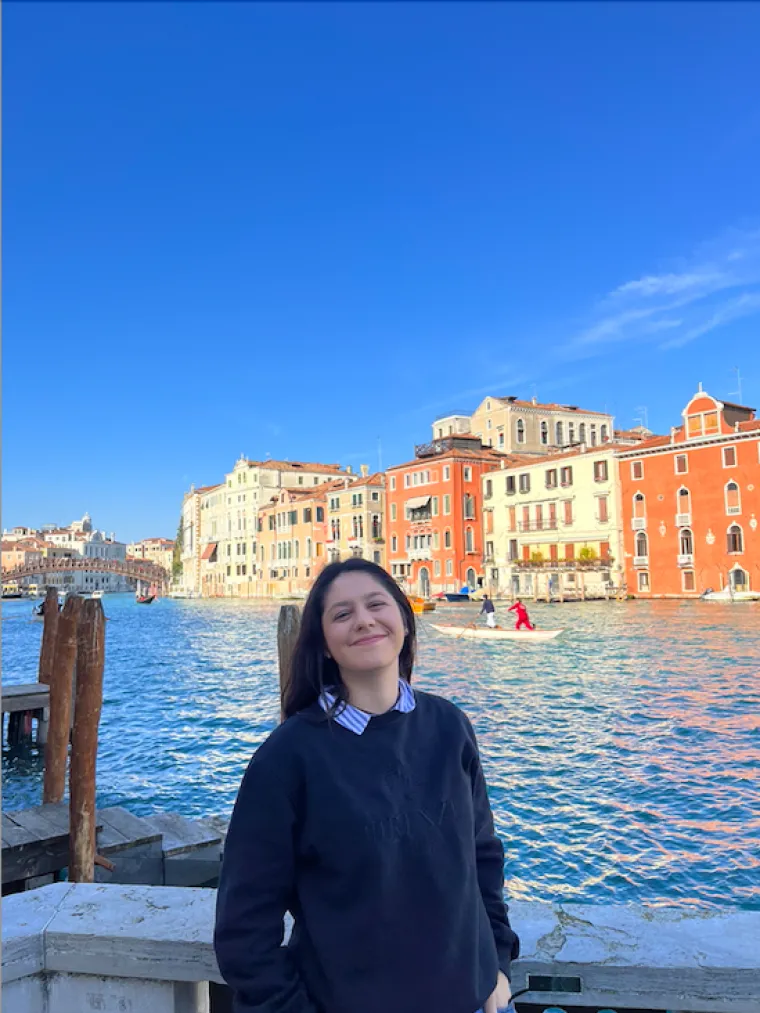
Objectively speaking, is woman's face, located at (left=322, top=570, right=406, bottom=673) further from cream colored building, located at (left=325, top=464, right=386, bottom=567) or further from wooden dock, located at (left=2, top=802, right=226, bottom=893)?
cream colored building, located at (left=325, top=464, right=386, bottom=567)

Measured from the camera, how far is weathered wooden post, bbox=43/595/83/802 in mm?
6949

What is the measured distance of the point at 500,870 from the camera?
169cm

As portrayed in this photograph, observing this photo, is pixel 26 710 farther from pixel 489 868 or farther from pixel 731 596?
pixel 731 596

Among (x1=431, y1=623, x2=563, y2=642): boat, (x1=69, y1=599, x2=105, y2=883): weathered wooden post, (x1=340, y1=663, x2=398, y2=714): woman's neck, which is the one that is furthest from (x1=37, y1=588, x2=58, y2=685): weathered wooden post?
(x1=431, y1=623, x2=563, y2=642): boat

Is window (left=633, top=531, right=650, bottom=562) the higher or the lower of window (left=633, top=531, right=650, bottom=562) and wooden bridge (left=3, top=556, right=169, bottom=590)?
the lower

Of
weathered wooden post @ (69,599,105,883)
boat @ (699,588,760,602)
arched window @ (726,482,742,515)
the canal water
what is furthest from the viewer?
arched window @ (726,482,742,515)

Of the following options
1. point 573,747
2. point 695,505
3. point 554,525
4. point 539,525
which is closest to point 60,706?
point 573,747

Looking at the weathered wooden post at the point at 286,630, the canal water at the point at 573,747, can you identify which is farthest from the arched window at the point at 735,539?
the weathered wooden post at the point at 286,630

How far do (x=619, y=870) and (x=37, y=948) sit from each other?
5961 millimetres

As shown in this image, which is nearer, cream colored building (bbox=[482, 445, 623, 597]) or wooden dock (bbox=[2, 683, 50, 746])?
wooden dock (bbox=[2, 683, 50, 746])

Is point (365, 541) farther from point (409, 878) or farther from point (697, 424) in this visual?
point (409, 878)

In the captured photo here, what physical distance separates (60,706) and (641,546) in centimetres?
3427

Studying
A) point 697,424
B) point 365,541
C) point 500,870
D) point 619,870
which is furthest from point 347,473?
point 500,870

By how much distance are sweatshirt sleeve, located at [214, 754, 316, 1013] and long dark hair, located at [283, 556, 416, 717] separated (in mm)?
236
